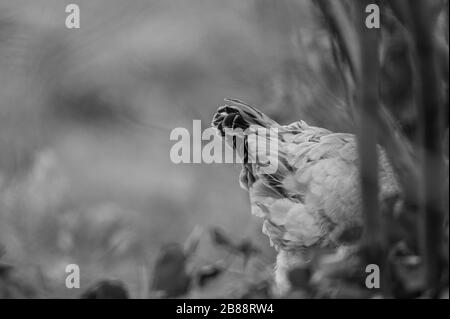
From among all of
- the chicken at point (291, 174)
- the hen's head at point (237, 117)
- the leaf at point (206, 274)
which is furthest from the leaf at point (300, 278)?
the hen's head at point (237, 117)

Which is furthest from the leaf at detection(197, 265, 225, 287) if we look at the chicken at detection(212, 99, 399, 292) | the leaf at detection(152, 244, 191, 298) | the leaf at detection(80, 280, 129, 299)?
the chicken at detection(212, 99, 399, 292)

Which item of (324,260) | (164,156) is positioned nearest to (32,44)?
(164,156)

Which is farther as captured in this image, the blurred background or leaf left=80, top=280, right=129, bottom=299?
the blurred background

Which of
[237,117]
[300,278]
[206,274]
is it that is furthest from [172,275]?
[237,117]

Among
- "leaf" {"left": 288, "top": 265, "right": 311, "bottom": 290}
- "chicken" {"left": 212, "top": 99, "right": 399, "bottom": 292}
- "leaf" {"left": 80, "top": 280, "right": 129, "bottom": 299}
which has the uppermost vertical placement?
"chicken" {"left": 212, "top": 99, "right": 399, "bottom": 292}

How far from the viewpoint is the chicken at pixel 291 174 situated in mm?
1031

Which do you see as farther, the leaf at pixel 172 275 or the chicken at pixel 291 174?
the chicken at pixel 291 174

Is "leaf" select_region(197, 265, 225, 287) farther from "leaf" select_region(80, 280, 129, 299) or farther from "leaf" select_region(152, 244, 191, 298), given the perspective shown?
"leaf" select_region(80, 280, 129, 299)

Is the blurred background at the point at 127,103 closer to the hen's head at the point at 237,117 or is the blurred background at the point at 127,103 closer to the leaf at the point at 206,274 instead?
the hen's head at the point at 237,117

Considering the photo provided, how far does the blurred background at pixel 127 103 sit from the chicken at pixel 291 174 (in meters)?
0.03

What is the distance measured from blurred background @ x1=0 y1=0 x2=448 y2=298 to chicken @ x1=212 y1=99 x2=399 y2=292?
0.03 m

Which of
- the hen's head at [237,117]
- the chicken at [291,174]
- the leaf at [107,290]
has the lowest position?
the leaf at [107,290]

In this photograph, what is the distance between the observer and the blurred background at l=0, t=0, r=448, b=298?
Result: 105 centimetres

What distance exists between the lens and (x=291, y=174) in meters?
1.07
